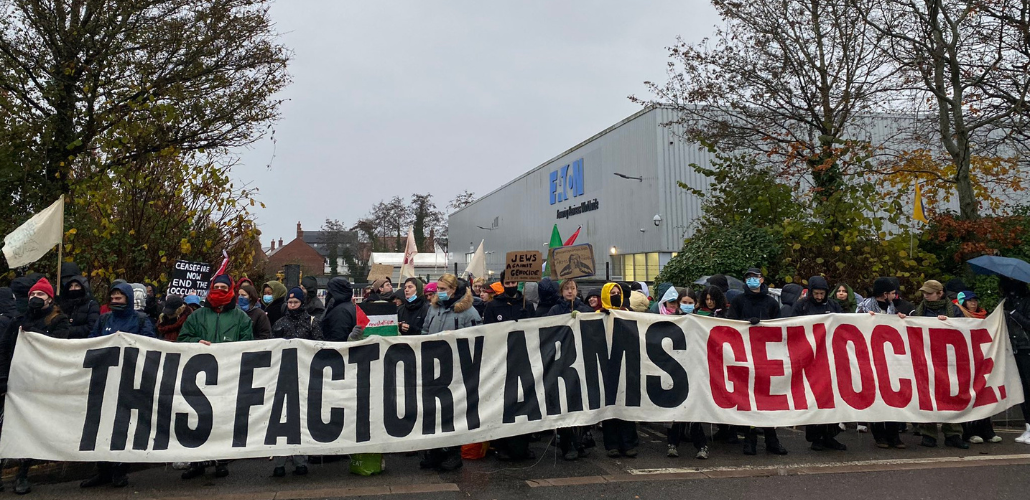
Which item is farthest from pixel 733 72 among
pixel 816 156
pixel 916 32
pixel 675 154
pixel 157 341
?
pixel 157 341

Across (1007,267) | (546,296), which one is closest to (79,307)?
(546,296)

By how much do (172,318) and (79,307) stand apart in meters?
0.77

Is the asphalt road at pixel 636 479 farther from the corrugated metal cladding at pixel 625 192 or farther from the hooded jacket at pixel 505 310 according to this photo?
the corrugated metal cladding at pixel 625 192

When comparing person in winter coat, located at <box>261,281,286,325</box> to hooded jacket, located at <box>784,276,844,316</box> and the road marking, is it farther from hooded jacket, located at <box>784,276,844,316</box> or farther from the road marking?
hooded jacket, located at <box>784,276,844,316</box>

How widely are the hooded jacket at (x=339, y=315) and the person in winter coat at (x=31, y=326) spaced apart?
7.12 feet

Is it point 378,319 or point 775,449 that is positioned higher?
point 378,319

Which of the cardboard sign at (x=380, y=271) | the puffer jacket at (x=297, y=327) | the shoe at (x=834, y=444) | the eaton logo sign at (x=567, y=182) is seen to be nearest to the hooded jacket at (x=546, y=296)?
the puffer jacket at (x=297, y=327)

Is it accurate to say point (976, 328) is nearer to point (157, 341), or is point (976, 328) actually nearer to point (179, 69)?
point (157, 341)

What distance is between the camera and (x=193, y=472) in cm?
580

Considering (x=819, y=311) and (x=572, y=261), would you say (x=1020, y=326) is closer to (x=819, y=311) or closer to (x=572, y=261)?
(x=819, y=311)

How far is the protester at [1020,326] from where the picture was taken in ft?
23.1

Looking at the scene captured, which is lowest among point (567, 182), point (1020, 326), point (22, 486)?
point (22, 486)

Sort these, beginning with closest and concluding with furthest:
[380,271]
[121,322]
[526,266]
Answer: [121,322]
[526,266]
[380,271]

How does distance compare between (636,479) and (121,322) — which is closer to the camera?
(636,479)
